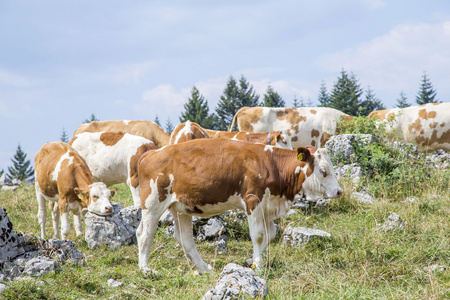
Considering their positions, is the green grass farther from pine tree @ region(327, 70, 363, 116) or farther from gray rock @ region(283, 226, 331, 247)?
pine tree @ region(327, 70, 363, 116)

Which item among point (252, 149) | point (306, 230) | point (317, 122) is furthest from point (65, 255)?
point (317, 122)

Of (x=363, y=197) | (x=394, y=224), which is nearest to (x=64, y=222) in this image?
(x=394, y=224)

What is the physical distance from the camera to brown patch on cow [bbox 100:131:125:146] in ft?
36.8

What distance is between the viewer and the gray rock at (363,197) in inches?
375

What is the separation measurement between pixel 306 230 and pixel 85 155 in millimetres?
6476

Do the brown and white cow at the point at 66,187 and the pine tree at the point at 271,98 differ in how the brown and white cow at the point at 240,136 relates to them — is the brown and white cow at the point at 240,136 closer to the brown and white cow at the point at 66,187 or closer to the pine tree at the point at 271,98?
the brown and white cow at the point at 66,187

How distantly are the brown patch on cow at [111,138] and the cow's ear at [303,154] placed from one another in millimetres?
6207

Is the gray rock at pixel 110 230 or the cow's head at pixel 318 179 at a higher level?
the cow's head at pixel 318 179

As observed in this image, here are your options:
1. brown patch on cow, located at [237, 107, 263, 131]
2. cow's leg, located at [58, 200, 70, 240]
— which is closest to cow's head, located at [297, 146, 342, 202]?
cow's leg, located at [58, 200, 70, 240]

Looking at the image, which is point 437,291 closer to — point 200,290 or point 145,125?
point 200,290

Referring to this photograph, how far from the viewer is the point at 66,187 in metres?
8.98

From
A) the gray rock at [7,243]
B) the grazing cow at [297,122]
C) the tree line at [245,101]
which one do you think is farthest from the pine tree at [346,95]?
the gray rock at [7,243]

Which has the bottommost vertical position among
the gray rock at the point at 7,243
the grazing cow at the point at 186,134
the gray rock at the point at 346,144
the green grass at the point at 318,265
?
the green grass at the point at 318,265

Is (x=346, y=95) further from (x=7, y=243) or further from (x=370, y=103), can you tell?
(x=7, y=243)
